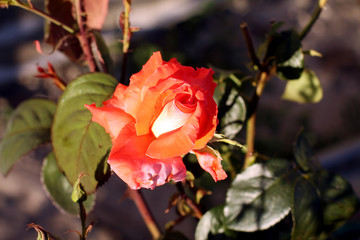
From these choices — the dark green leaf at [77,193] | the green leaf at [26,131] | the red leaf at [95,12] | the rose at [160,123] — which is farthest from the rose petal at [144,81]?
the green leaf at [26,131]

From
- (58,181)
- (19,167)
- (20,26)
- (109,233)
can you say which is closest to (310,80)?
(58,181)

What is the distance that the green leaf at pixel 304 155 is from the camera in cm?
62

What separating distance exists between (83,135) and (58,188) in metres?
0.20

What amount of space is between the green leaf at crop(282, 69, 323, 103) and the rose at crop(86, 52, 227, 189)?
34cm

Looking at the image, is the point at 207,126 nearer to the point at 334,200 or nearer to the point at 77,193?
the point at 77,193

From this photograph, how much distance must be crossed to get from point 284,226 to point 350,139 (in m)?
1.33

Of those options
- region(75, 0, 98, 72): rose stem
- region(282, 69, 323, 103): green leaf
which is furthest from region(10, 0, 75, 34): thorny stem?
region(282, 69, 323, 103): green leaf

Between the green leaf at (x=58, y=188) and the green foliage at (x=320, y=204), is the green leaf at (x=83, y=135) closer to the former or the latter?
the green leaf at (x=58, y=188)

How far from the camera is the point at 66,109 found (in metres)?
0.49

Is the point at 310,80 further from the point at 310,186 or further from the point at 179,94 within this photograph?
the point at 179,94

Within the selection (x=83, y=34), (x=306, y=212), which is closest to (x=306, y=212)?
(x=306, y=212)

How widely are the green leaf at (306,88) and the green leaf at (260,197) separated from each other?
0.14 metres

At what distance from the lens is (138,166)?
350 millimetres

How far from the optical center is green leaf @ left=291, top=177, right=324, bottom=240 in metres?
0.55
